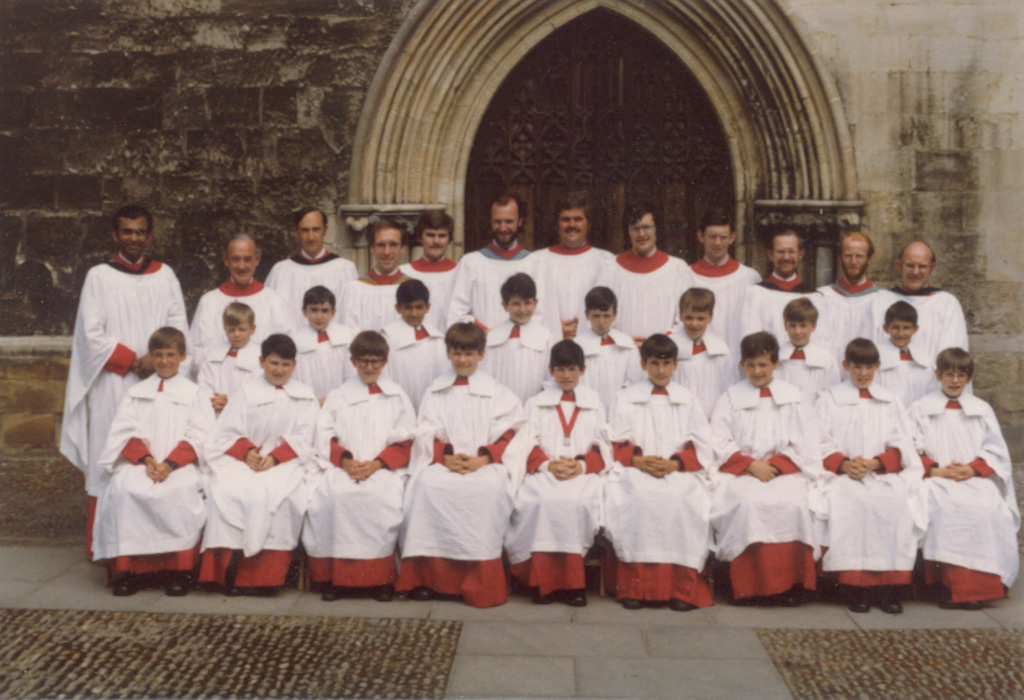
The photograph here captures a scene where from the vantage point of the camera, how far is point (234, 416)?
16.9 ft

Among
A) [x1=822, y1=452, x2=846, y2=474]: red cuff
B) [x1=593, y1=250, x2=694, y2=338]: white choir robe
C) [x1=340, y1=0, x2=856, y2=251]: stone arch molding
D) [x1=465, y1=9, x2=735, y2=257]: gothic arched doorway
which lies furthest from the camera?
[x1=465, y1=9, x2=735, y2=257]: gothic arched doorway

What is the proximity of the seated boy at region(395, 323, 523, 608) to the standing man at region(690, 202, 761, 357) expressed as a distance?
1430mm

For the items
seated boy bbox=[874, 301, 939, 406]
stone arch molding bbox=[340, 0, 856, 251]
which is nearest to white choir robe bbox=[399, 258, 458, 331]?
stone arch molding bbox=[340, 0, 856, 251]

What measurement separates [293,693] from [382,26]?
194 inches

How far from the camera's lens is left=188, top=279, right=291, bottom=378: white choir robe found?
5.75 meters

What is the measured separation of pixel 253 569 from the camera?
4.87m

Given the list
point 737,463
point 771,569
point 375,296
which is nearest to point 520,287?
point 375,296

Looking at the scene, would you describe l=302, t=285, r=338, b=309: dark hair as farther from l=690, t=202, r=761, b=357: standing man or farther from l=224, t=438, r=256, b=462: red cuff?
l=690, t=202, r=761, b=357: standing man

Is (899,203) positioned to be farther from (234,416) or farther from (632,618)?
(234,416)

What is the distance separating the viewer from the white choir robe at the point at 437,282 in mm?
5988

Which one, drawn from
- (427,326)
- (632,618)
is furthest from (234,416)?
(632,618)

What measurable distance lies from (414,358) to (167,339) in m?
1.29

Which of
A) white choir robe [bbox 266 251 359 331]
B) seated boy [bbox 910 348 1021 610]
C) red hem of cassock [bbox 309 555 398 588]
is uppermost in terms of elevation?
white choir robe [bbox 266 251 359 331]

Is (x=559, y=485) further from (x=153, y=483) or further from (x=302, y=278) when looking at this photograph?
(x=302, y=278)
